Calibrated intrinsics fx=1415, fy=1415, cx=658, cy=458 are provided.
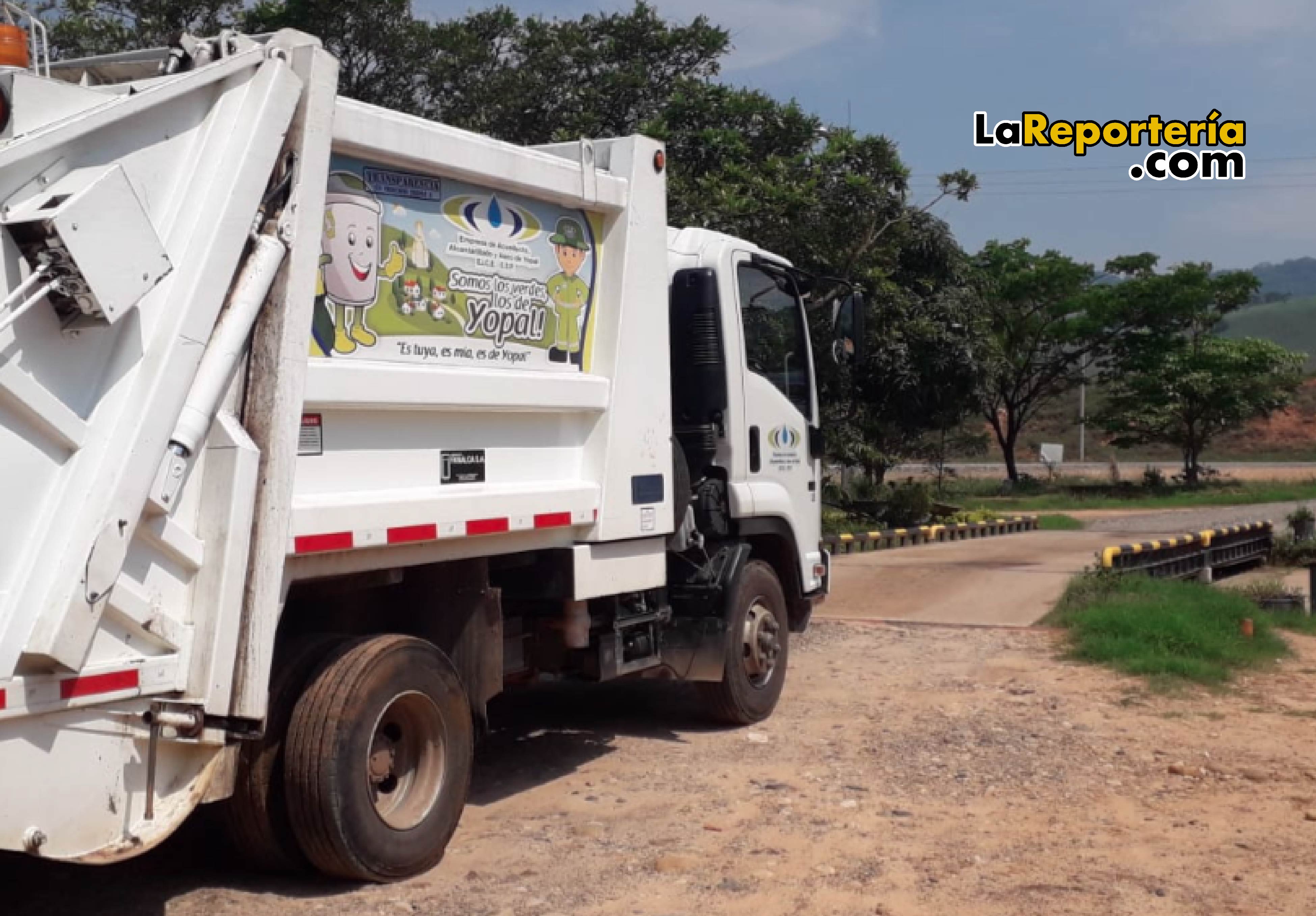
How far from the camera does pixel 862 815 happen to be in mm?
6238

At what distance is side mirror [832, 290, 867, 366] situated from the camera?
834 centimetres

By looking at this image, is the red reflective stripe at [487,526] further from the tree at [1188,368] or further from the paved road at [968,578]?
the tree at [1188,368]

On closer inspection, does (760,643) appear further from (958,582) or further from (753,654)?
(958,582)

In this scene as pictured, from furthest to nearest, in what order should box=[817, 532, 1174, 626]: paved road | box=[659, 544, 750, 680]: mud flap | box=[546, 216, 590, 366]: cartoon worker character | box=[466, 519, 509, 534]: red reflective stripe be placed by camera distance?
box=[817, 532, 1174, 626]: paved road < box=[659, 544, 750, 680]: mud flap < box=[546, 216, 590, 366]: cartoon worker character < box=[466, 519, 509, 534]: red reflective stripe

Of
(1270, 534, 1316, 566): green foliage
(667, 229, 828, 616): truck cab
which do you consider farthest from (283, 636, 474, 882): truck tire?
(1270, 534, 1316, 566): green foliage

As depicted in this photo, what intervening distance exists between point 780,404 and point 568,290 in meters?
2.28

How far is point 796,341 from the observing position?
8625 mm

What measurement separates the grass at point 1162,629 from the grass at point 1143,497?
17212mm

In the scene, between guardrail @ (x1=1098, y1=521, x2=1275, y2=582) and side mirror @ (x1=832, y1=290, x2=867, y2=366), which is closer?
side mirror @ (x1=832, y1=290, x2=867, y2=366)

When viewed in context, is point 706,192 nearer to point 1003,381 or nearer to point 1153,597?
point 1153,597

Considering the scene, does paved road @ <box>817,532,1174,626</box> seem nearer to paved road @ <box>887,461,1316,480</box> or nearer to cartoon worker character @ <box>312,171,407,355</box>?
cartoon worker character @ <box>312,171,407,355</box>

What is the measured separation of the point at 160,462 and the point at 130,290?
51 cm

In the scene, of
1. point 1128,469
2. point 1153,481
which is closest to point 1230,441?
point 1128,469

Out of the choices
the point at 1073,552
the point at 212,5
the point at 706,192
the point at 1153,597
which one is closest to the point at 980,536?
the point at 1073,552
